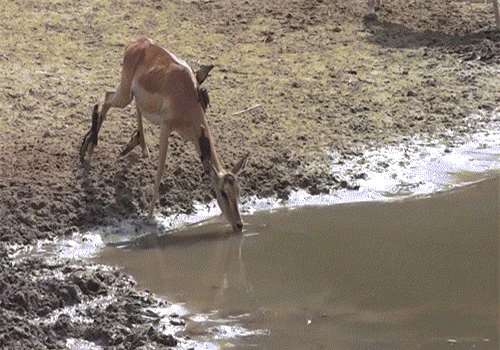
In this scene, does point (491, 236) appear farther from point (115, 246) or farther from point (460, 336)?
point (115, 246)

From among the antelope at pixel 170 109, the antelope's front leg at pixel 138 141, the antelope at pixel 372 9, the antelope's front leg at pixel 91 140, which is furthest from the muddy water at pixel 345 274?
the antelope at pixel 372 9

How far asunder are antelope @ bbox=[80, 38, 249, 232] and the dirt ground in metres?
0.46

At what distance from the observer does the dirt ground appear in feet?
30.3

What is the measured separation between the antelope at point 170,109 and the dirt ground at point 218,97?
1.52ft

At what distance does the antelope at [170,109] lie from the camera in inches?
355

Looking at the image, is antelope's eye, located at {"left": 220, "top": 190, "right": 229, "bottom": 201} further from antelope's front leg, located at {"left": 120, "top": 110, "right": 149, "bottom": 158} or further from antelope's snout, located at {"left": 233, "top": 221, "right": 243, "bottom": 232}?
antelope's front leg, located at {"left": 120, "top": 110, "right": 149, "bottom": 158}

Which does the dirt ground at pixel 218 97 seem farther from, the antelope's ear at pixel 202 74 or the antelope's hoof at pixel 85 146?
the antelope's ear at pixel 202 74

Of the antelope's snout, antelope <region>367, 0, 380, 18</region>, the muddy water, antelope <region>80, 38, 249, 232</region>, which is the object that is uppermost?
antelope <region>80, 38, 249, 232</region>

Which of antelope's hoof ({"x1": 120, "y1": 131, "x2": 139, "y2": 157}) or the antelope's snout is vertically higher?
antelope's hoof ({"x1": 120, "y1": 131, "x2": 139, "y2": 157})

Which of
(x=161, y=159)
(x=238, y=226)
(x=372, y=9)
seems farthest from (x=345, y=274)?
(x=372, y=9)

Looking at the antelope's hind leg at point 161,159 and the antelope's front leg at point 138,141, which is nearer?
the antelope's hind leg at point 161,159

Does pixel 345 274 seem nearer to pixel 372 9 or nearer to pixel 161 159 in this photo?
pixel 161 159

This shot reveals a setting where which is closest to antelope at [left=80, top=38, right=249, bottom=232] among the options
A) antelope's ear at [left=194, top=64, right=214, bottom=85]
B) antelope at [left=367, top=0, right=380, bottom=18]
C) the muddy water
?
antelope's ear at [left=194, top=64, right=214, bottom=85]

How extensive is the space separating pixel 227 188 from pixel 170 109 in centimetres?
87
